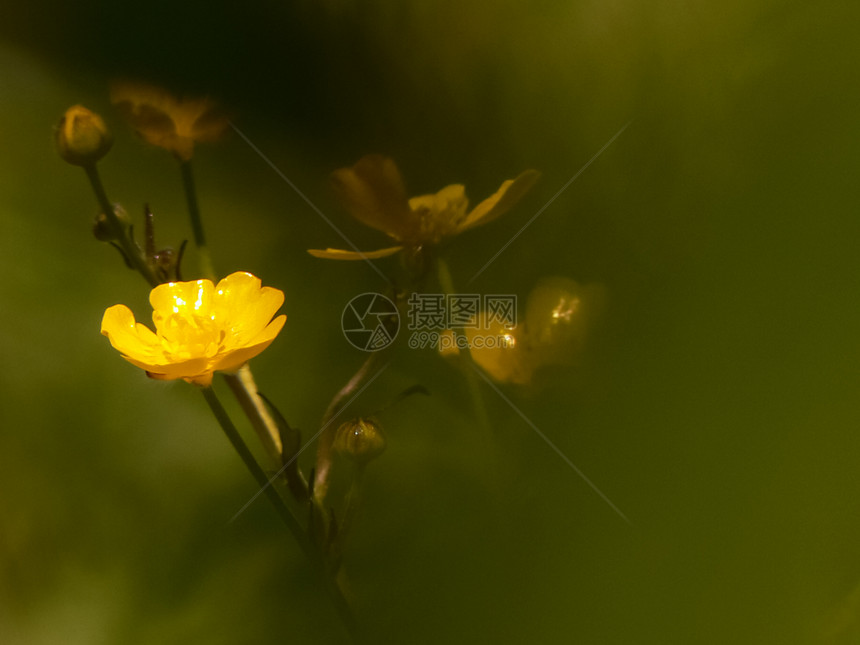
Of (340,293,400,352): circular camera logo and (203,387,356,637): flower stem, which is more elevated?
(340,293,400,352): circular camera logo

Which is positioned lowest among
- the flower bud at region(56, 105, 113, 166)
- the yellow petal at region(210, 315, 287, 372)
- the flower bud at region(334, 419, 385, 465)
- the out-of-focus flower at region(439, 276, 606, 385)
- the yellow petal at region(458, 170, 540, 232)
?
the out-of-focus flower at region(439, 276, 606, 385)

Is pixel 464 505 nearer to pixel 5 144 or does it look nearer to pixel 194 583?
pixel 194 583

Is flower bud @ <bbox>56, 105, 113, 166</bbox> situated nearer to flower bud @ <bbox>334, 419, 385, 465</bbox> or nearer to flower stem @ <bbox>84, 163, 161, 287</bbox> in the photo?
flower stem @ <bbox>84, 163, 161, 287</bbox>

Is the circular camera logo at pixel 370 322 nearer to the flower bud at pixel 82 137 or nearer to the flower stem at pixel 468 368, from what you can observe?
the flower stem at pixel 468 368

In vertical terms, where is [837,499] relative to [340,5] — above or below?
below

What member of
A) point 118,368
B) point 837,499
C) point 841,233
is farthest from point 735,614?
point 118,368

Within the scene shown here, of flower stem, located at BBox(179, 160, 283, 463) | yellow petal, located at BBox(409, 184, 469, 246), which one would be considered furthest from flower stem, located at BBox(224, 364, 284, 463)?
yellow petal, located at BBox(409, 184, 469, 246)
